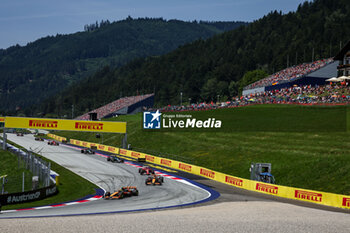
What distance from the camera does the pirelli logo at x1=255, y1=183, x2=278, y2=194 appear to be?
33.5m

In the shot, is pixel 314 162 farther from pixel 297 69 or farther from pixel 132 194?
pixel 297 69

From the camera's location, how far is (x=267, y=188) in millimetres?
34250

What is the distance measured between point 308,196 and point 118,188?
15.8 meters

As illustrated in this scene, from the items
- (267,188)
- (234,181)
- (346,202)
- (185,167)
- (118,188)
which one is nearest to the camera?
(346,202)

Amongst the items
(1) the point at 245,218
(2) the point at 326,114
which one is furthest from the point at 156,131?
(1) the point at 245,218

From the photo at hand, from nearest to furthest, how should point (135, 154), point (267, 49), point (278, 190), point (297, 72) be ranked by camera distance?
point (278, 190) → point (135, 154) → point (297, 72) → point (267, 49)

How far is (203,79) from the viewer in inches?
7116

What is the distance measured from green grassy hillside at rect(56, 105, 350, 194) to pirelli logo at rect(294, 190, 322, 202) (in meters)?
4.08

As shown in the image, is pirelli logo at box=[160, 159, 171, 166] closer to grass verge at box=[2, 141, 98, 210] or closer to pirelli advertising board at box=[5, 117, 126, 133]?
grass verge at box=[2, 141, 98, 210]

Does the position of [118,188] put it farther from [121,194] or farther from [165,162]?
[165,162]

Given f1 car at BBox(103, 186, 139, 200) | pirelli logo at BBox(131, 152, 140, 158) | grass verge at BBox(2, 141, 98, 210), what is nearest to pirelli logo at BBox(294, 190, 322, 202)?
f1 car at BBox(103, 186, 139, 200)

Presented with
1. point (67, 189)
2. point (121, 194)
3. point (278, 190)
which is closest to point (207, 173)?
point (278, 190)

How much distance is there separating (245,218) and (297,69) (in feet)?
287

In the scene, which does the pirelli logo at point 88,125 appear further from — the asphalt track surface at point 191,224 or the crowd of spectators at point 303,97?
the asphalt track surface at point 191,224
